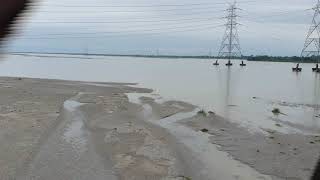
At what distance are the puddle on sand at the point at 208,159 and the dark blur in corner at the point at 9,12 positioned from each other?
1491cm

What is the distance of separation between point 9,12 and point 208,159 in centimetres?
1770

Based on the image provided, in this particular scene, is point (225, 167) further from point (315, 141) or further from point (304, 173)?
point (315, 141)

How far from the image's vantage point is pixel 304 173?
1614 cm

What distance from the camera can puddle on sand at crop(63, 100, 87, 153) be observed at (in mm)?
19433

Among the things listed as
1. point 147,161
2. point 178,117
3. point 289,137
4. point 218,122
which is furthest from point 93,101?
point 147,161

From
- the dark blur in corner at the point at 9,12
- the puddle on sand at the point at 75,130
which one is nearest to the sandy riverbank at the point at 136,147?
the puddle on sand at the point at 75,130

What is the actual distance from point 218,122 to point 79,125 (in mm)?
8455

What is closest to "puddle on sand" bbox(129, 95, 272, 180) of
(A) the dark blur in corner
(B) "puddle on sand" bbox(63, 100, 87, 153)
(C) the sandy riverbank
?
(C) the sandy riverbank

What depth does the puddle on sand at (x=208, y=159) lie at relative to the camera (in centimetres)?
1581

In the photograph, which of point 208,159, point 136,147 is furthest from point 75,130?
point 208,159

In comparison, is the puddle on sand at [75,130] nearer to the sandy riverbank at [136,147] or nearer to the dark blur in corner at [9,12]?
the sandy riverbank at [136,147]

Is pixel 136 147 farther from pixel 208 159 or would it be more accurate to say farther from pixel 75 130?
pixel 75 130

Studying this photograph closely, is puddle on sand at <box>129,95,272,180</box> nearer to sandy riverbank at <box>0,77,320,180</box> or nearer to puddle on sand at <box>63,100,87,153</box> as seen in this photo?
sandy riverbank at <box>0,77,320,180</box>

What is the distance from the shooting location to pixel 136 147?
19.1 m
